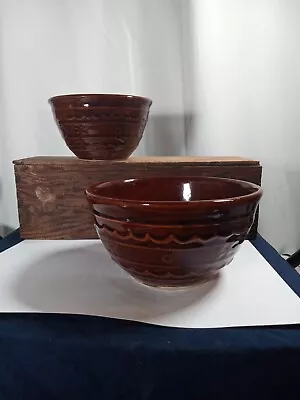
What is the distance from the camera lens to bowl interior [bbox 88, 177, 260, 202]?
21.6 inches

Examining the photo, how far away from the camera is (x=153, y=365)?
1.26 feet

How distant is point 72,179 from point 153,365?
0.38m

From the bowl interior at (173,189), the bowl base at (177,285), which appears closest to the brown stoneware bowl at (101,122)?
the bowl interior at (173,189)

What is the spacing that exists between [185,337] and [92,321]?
0.09 m

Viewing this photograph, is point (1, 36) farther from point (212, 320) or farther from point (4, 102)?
point (212, 320)

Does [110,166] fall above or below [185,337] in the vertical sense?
above

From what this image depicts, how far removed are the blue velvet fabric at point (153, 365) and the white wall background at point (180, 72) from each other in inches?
22.4

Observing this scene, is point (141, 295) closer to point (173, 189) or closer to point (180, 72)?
point (173, 189)

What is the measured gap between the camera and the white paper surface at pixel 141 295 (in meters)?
0.43

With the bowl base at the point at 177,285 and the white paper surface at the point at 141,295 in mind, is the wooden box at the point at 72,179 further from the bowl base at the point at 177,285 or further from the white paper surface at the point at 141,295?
the bowl base at the point at 177,285

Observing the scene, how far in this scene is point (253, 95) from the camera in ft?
2.92

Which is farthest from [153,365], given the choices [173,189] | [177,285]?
[173,189]

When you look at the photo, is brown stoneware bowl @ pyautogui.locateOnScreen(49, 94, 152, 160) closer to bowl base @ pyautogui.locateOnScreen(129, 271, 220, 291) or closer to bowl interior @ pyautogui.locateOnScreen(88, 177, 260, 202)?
bowl interior @ pyautogui.locateOnScreen(88, 177, 260, 202)

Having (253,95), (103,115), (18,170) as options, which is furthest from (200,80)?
(18,170)
